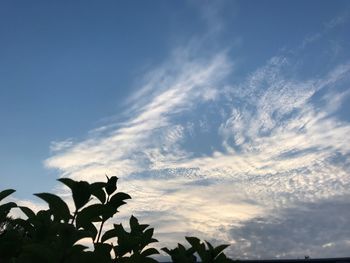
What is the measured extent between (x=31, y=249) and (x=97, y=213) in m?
0.57

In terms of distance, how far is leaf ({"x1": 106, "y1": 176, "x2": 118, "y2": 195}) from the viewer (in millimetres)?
2857

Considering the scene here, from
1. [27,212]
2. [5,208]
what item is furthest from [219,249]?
[5,208]

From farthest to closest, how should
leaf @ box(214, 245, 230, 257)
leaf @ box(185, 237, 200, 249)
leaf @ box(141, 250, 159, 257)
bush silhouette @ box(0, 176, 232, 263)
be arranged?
1. leaf @ box(185, 237, 200, 249)
2. leaf @ box(214, 245, 230, 257)
3. leaf @ box(141, 250, 159, 257)
4. bush silhouette @ box(0, 176, 232, 263)

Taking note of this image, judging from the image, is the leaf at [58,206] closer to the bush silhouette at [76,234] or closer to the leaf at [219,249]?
the bush silhouette at [76,234]

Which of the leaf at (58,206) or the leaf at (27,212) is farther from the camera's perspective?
the leaf at (27,212)

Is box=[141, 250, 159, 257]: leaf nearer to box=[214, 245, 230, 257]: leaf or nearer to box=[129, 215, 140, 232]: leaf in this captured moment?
box=[129, 215, 140, 232]: leaf

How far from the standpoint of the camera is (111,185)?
2881 millimetres

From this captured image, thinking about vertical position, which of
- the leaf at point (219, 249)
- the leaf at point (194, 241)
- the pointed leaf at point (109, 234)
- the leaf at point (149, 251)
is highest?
the leaf at point (194, 241)

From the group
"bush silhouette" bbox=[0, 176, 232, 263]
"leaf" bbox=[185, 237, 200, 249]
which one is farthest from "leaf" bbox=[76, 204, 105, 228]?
"leaf" bbox=[185, 237, 200, 249]

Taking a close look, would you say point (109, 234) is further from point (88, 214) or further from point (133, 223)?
point (133, 223)

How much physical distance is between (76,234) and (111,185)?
0.68m

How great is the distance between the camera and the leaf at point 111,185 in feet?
9.37

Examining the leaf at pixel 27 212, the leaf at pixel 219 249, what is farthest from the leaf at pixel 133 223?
the leaf at pixel 27 212

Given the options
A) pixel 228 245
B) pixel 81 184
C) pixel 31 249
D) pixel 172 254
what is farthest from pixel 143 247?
pixel 31 249
